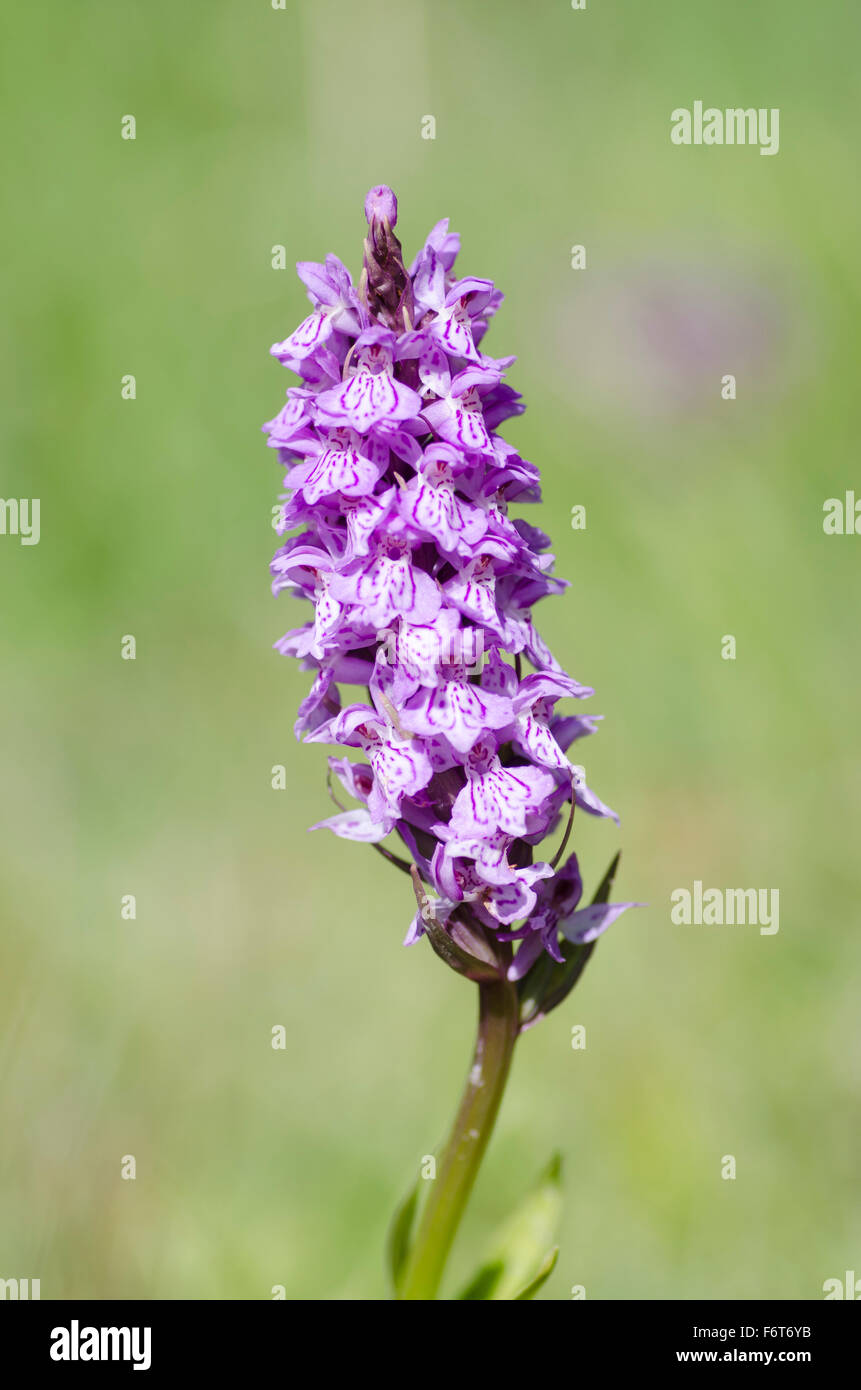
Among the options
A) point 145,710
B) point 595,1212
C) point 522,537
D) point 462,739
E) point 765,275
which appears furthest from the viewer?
point 765,275

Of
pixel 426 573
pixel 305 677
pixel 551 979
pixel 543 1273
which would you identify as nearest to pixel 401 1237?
pixel 543 1273

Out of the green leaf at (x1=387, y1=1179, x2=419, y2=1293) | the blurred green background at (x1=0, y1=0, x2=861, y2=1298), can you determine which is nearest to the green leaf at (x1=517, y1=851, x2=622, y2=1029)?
the green leaf at (x1=387, y1=1179, x2=419, y2=1293)

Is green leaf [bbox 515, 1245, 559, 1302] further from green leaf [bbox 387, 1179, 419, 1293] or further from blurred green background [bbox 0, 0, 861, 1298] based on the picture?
blurred green background [bbox 0, 0, 861, 1298]

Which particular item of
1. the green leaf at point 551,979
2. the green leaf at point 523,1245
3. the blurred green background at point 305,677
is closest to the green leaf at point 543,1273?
the green leaf at point 523,1245

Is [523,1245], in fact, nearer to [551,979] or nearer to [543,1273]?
[543,1273]
